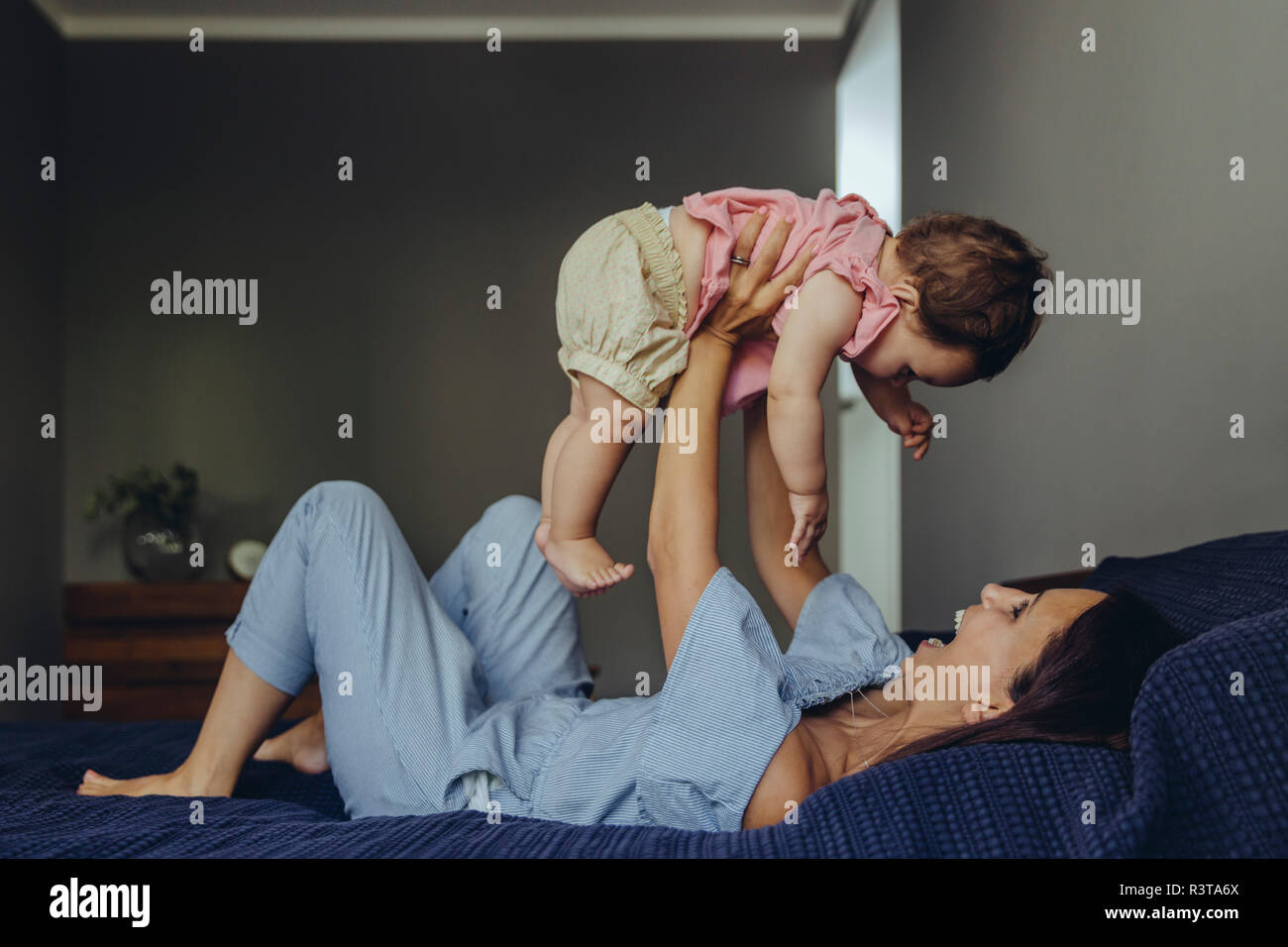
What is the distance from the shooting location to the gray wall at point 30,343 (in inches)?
126

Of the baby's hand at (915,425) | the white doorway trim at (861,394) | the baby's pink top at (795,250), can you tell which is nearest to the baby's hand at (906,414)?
the baby's hand at (915,425)

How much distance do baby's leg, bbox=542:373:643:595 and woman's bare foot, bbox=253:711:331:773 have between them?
1.36ft

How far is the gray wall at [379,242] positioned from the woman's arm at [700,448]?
2.48 m

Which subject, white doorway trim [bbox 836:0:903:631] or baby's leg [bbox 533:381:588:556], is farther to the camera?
white doorway trim [bbox 836:0:903:631]

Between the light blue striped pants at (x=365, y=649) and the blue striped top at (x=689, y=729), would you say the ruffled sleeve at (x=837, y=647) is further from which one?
the light blue striped pants at (x=365, y=649)

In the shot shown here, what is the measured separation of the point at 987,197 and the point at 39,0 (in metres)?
3.36

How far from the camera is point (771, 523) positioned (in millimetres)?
1346

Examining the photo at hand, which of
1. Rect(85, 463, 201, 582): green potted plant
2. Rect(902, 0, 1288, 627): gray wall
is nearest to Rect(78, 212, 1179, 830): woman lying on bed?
Rect(902, 0, 1288, 627): gray wall

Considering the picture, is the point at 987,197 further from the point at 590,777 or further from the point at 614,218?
the point at 590,777

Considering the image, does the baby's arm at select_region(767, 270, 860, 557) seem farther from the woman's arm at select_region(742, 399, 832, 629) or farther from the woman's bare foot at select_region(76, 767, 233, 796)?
the woman's bare foot at select_region(76, 767, 233, 796)

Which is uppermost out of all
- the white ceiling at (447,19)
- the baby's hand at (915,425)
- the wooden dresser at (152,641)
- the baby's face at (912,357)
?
the white ceiling at (447,19)

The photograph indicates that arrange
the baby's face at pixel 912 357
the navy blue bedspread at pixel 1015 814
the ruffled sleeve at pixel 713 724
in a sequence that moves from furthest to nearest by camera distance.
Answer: the baby's face at pixel 912 357
the ruffled sleeve at pixel 713 724
the navy blue bedspread at pixel 1015 814

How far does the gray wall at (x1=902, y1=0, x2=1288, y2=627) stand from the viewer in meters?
1.36

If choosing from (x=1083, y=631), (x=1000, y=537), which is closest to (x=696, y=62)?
(x=1000, y=537)
